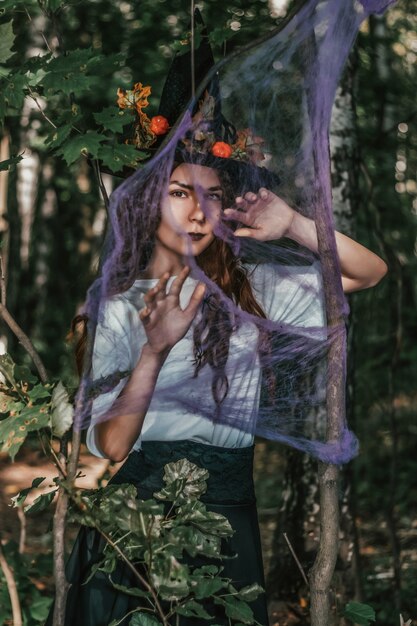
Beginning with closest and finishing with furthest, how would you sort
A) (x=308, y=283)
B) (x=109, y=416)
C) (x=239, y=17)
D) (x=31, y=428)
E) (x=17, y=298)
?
(x=31, y=428), (x=109, y=416), (x=308, y=283), (x=239, y=17), (x=17, y=298)

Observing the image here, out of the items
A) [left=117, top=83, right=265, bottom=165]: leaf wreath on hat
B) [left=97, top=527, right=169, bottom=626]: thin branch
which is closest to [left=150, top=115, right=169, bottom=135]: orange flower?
[left=117, top=83, right=265, bottom=165]: leaf wreath on hat

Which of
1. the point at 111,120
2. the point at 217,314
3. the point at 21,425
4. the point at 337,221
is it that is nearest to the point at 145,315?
the point at 217,314

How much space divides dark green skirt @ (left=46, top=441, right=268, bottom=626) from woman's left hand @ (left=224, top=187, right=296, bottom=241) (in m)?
0.65

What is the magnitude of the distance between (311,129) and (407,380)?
609 centimetres

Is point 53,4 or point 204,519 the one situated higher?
point 53,4

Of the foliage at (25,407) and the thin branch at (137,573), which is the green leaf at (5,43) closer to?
the foliage at (25,407)

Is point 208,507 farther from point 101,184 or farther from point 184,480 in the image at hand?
point 101,184

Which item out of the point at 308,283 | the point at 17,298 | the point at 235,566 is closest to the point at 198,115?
the point at 308,283

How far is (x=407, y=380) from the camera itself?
8.00 meters

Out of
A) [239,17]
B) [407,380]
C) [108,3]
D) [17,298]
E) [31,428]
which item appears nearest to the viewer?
[31,428]

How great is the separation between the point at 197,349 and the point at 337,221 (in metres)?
2.12

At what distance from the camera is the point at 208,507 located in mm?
2531

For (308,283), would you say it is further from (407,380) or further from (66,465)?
(407,380)

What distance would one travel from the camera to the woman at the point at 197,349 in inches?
87.4
